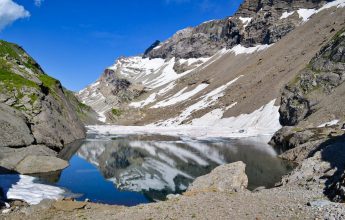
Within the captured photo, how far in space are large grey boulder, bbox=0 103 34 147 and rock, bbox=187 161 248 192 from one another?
29869 millimetres

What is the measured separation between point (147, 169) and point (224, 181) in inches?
884

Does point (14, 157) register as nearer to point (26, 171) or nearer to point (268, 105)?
point (26, 171)

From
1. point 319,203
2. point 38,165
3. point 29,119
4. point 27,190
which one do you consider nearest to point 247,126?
point 29,119

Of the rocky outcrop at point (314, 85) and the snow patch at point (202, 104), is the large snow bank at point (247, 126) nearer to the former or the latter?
the rocky outcrop at point (314, 85)

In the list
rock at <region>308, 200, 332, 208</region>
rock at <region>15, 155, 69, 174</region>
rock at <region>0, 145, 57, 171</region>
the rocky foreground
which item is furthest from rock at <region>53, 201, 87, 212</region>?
rock at <region>0, 145, 57, 171</region>

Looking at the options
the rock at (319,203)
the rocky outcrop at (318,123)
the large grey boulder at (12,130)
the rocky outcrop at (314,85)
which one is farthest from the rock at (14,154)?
the rocky outcrop at (314,85)

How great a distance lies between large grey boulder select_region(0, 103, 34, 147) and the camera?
5328cm

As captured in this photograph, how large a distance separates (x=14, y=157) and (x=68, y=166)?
9192mm

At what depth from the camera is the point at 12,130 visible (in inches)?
2190

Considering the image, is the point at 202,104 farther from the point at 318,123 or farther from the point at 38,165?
the point at 38,165

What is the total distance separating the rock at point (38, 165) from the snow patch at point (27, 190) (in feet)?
14.8

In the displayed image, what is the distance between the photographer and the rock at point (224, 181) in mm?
34625

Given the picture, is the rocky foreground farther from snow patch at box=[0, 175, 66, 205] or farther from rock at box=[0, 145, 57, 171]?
snow patch at box=[0, 175, 66, 205]

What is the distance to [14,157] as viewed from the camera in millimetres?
48250
